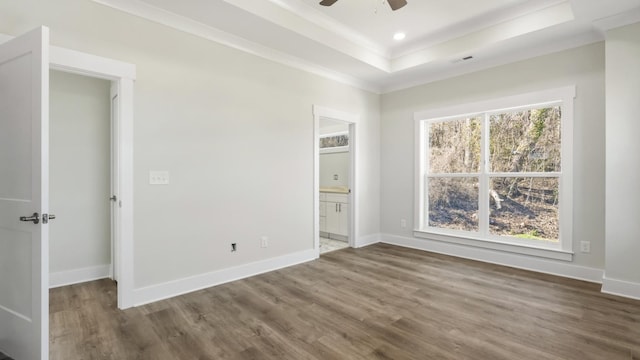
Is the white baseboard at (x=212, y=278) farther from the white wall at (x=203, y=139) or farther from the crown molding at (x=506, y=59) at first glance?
the crown molding at (x=506, y=59)

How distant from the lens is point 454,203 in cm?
476

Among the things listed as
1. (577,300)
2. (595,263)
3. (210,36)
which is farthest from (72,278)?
(595,263)

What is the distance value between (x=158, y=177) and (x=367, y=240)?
11.4 ft

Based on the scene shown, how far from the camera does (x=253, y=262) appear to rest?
374 cm

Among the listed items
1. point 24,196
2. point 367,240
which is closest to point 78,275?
point 24,196

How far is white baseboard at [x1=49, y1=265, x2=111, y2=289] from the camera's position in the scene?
335 cm

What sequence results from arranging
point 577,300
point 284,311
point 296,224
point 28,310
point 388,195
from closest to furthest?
point 28,310 < point 284,311 < point 577,300 < point 296,224 < point 388,195

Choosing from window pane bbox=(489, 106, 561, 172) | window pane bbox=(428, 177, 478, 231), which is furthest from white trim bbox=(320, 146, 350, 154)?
window pane bbox=(489, 106, 561, 172)

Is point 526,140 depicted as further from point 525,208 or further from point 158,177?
point 158,177

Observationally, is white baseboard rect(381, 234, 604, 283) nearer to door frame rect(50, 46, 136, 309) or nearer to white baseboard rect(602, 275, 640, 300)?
white baseboard rect(602, 275, 640, 300)

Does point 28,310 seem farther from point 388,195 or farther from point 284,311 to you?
point 388,195

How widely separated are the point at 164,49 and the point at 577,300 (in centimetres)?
464

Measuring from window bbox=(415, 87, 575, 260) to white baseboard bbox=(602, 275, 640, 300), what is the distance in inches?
20.0

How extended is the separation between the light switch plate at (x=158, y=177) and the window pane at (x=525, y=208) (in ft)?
13.5
